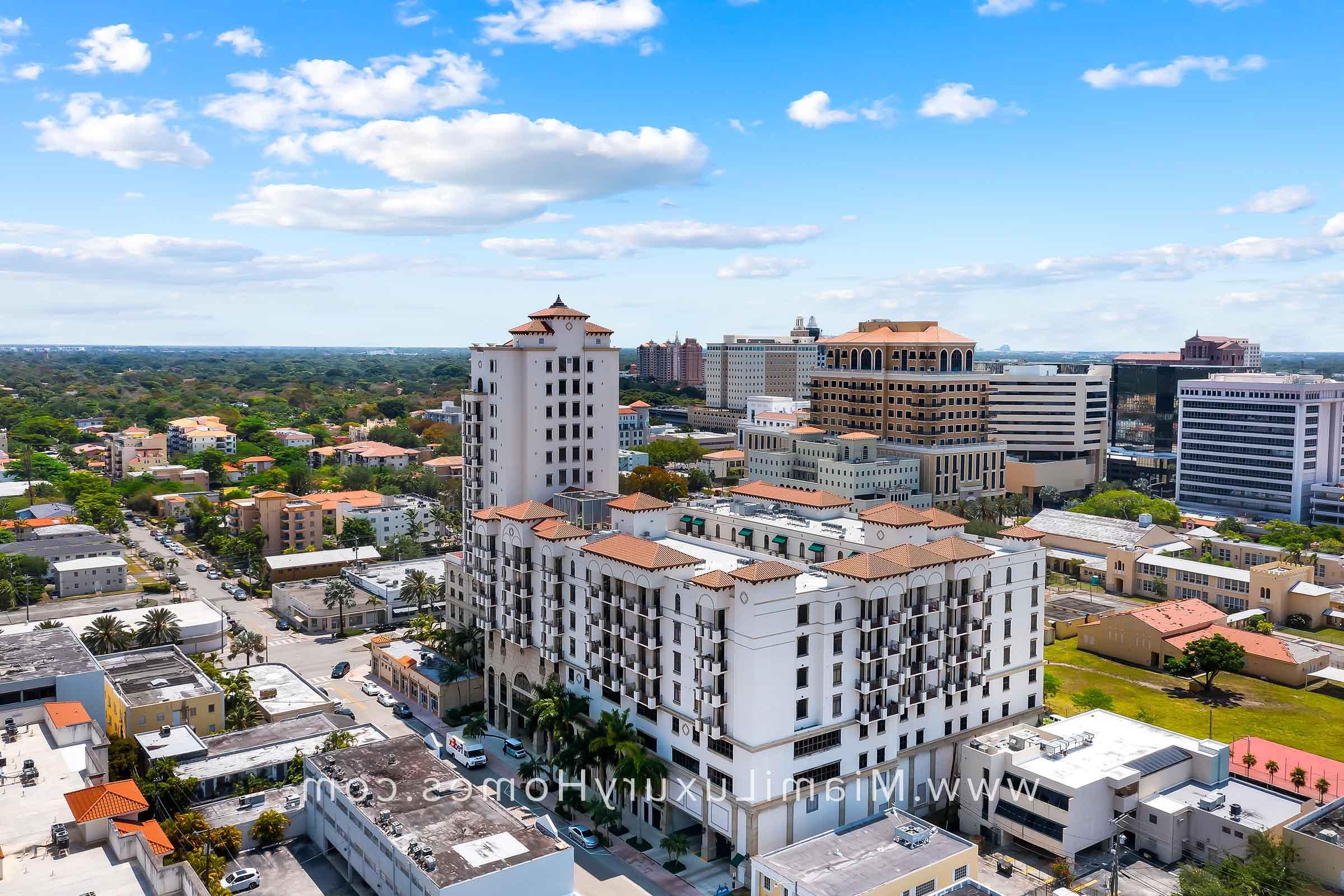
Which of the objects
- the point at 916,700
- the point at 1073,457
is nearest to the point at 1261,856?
the point at 916,700

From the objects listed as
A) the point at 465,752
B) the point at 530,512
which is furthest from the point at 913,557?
the point at 465,752

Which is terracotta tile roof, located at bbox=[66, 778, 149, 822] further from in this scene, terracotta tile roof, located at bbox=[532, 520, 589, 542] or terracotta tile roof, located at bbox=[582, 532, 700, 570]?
terracotta tile roof, located at bbox=[582, 532, 700, 570]

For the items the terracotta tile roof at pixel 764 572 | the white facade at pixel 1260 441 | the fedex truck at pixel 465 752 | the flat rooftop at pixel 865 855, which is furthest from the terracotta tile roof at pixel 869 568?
the white facade at pixel 1260 441

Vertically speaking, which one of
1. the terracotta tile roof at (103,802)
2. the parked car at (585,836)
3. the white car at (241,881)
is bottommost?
the parked car at (585,836)

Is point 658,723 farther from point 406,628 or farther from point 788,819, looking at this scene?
point 406,628

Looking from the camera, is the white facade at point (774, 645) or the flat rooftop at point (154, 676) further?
the flat rooftop at point (154, 676)

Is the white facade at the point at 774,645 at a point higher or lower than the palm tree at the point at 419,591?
higher

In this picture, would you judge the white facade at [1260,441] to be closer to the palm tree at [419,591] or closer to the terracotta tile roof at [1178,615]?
the terracotta tile roof at [1178,615]
